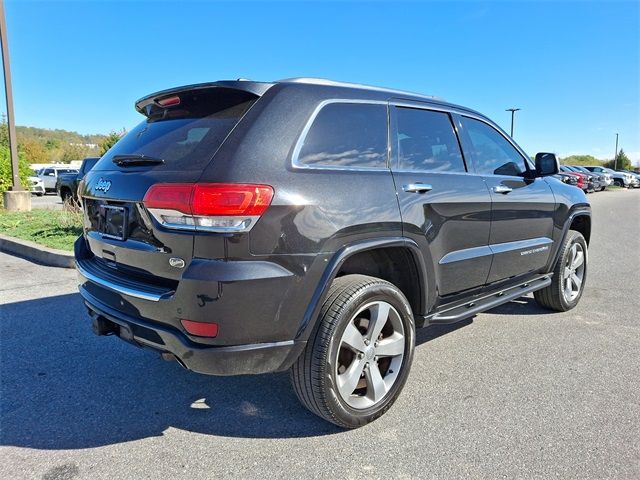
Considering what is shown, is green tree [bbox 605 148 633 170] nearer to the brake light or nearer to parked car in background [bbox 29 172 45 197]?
parked car in background [bbox 29 172 45 197]

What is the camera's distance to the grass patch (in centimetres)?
763

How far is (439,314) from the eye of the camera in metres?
3.22

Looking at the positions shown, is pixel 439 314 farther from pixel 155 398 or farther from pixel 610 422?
→ pixel 155 398

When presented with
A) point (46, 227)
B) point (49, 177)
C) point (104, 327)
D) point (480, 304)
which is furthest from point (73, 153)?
point (480, 304)

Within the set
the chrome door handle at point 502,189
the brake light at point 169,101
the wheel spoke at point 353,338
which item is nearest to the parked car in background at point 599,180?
the chrome door handle at point 502,189

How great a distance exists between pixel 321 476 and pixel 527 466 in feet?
3.36

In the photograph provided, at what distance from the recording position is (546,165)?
13.9 feet

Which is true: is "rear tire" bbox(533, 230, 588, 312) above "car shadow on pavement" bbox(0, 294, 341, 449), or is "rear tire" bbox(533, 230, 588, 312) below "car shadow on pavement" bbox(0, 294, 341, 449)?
above

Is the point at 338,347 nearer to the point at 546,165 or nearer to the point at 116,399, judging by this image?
the point at 116,399

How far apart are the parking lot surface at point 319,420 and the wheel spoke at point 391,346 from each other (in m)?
0.38

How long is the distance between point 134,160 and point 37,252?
5.39 metres

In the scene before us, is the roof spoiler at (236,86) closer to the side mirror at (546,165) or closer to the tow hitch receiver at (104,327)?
the tow hitch receiver at (104,327)

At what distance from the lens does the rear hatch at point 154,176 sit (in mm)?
2326

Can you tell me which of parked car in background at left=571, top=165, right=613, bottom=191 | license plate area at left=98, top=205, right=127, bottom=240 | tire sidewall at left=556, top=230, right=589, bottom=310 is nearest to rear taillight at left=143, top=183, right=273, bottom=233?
license plate area at left=98, top=205, right=127, bottom=240
